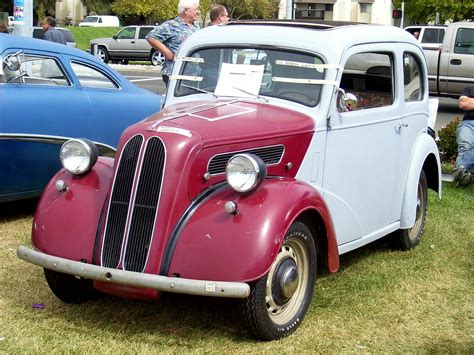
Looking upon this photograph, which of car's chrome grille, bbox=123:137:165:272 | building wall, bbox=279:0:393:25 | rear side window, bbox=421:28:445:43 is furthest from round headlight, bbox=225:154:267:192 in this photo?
building wall, bbox=279:0:393:25

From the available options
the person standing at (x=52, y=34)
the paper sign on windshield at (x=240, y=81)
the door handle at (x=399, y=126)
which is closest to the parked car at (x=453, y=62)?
the person standing at (x=52, y=34)

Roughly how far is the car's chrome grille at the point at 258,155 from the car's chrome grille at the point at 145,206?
1.01 feet

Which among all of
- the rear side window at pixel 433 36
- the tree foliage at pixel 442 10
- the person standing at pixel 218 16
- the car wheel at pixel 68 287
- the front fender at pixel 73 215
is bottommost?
the car wheel at pixel 68 287

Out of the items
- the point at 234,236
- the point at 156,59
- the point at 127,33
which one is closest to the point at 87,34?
the point at 127,33

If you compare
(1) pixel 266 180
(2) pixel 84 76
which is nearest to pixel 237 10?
(2) pixel 84 76

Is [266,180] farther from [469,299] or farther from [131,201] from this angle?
[469,299]

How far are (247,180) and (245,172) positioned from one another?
0.15 feet

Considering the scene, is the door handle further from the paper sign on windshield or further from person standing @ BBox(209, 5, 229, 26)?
person standing @ BBox(209, 5, 229, 26)

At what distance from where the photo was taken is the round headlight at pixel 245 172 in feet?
13.7

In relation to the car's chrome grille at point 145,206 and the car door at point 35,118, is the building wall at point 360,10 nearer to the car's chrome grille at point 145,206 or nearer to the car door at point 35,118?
the car door at point 35,118

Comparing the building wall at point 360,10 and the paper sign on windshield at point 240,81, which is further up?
the building wall at point 360,10

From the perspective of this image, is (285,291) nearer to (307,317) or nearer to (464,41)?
(307,317)

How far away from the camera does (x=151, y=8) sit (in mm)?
48781

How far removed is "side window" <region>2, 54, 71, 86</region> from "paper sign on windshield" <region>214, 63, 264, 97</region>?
219cm
